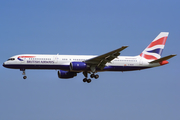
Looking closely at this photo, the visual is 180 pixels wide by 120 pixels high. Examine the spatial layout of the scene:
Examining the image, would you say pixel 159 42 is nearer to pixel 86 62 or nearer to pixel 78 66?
pixel 86 62

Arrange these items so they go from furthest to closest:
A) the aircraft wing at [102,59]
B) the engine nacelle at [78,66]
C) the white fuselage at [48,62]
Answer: the white fuselage at [48,62] < the engine nacelle at [78,66] < the aircraft wing at [102,59]

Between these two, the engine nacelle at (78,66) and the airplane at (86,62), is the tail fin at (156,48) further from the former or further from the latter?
the engine nacelle at (78,66)

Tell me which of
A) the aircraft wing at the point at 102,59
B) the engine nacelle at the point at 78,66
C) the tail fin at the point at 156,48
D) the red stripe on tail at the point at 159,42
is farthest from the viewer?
the red stripe on tail at the point at 159,42

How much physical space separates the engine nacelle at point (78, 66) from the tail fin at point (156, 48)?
11.6 m

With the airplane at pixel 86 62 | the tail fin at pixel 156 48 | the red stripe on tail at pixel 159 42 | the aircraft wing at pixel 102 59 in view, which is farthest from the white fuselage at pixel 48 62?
the red stripe on tail at pixel 159 42

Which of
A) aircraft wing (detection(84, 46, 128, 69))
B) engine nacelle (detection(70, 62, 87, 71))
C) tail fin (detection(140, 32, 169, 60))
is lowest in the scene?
engine nacelle (detection(70, 62, 87, 71))

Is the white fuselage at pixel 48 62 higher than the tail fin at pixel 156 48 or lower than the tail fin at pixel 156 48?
lower

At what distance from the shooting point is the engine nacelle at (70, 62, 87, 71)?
2249 inches

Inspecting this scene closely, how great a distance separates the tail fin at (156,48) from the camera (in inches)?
2511

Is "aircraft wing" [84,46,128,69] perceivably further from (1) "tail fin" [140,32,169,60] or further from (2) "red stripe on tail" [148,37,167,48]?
(2) "red stripe on tail" [148,37,167,48]

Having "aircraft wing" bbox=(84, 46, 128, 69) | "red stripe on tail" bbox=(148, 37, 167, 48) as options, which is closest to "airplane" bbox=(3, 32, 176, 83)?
"aircraft wing" bbox=(84, 46, 128, 69)

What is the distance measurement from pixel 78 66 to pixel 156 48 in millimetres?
15861

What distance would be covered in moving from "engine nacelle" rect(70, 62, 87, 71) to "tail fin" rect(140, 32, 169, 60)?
1156 cm

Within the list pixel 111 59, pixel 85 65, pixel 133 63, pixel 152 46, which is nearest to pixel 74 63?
pixel 85 65
